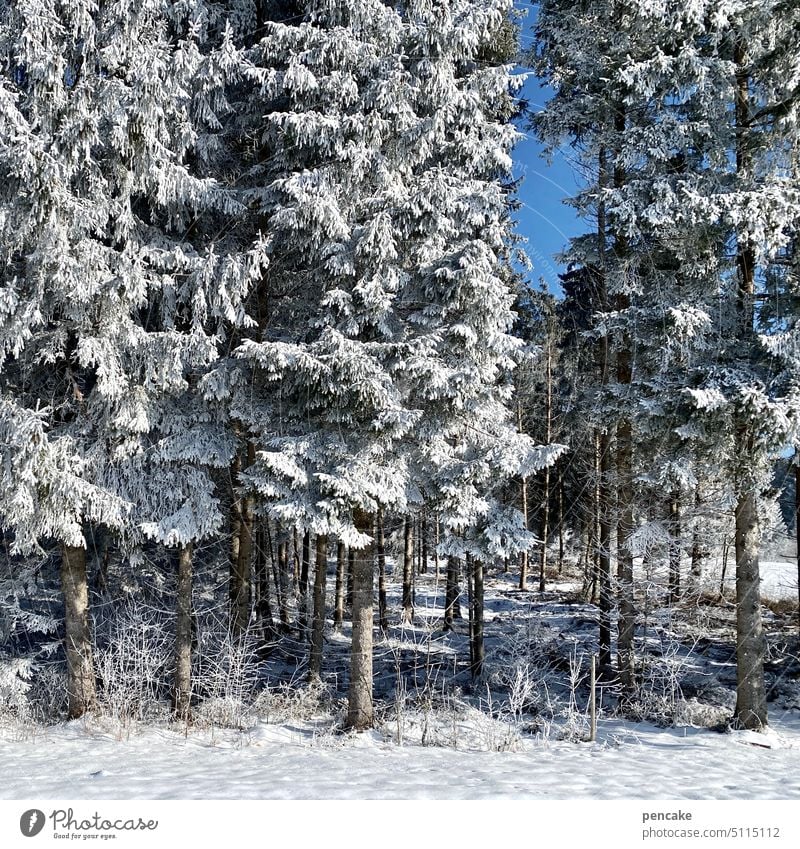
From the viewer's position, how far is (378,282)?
7629 millimetres

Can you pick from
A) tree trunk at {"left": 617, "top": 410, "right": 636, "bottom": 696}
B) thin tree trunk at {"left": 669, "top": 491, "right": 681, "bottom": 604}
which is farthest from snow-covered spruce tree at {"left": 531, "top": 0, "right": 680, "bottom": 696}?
thin tree trunk at {"left": 669, "top": 491, "right": 681, "bottom": 604}

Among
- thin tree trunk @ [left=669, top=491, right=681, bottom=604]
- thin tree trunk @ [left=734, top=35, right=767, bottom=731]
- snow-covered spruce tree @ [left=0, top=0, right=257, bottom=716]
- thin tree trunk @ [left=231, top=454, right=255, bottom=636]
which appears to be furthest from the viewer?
thin tree trunk @ [left=231, top=454, right=255, bottom=636]

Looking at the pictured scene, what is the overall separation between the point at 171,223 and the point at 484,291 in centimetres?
462

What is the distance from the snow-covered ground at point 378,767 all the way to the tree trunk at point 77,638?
0.45m

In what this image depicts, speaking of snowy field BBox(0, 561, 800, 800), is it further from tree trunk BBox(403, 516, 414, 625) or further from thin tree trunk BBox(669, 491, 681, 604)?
tree trunk BBox(403, 516, 414, 625)

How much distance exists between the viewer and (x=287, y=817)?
4.82 meters

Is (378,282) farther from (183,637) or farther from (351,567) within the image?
(351,567)

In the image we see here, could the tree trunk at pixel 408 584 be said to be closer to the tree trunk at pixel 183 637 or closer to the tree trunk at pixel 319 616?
the tree trunk at pixel 319 616

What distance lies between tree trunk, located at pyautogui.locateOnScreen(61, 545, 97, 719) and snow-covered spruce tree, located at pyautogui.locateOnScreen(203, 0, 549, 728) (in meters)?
3.09

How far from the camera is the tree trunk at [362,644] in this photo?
322 inches

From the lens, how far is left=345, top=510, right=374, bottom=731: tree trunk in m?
8.17

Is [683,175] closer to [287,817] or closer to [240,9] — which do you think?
[240,9]

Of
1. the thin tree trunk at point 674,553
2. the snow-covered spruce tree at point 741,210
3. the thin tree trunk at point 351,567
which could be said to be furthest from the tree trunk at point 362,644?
the snow-covered spruce tree at point 741,210

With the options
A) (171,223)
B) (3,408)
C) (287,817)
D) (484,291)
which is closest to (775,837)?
(287,817)
